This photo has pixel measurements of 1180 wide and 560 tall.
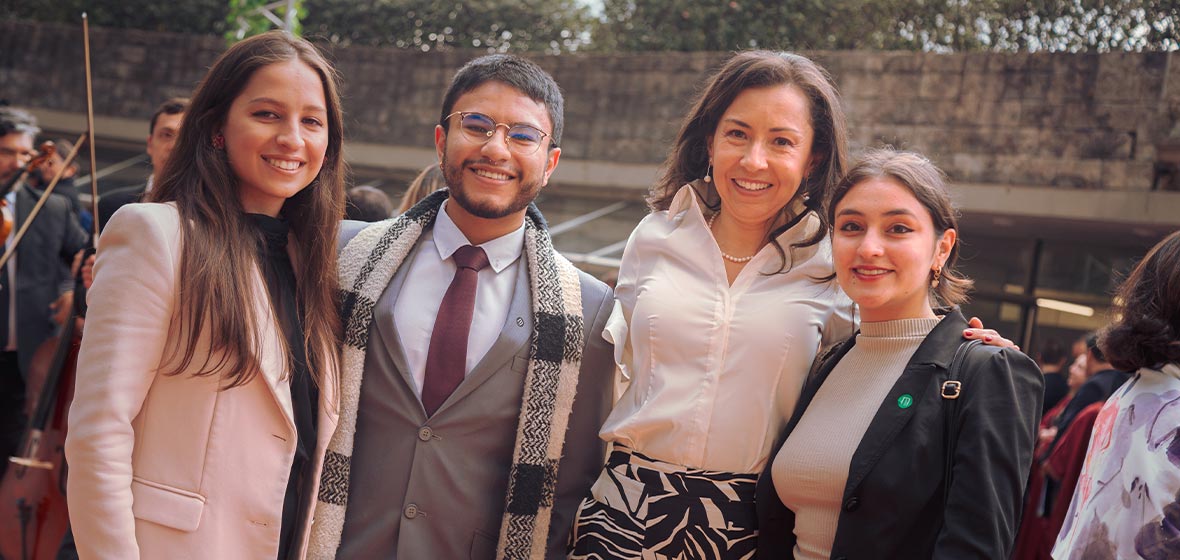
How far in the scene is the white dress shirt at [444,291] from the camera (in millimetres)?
2699

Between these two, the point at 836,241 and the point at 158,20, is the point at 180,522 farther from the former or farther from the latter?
the point at 158,20

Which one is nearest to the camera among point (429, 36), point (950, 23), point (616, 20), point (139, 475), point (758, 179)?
point (139, 475)

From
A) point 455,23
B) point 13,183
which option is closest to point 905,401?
point 13,183

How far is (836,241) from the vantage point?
2594 millimetres

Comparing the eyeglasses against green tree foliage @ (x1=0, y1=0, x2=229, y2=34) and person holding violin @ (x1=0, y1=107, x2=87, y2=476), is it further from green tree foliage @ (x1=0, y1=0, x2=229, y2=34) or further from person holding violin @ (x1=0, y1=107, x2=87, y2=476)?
green tree foliage @ (x1=0, y1=0, x2=229, y2=34)

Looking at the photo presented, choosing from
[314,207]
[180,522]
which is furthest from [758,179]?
[180,522]

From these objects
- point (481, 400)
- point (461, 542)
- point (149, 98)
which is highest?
point (149, 98)

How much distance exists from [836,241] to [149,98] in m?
9.96

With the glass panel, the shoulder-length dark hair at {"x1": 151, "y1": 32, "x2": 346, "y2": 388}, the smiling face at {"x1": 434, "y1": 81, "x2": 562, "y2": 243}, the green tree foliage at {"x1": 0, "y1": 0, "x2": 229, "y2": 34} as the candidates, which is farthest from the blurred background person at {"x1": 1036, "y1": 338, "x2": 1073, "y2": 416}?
the green tree foliage at {"x1": 0, "y1": 0, "x2": 229, "y2": 34}

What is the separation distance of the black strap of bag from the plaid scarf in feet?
3.24

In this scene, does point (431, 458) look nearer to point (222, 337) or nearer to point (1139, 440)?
point (222, 337)

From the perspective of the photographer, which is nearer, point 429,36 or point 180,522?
point 180,522

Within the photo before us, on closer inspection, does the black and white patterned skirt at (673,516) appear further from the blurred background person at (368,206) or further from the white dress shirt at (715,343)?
the blurred background person at (368,206)

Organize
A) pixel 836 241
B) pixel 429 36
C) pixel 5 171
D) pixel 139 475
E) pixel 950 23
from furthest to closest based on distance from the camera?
pixel 429 36
pixel 950 23
pixel 5 171
pixel 836 241
pixel 139 475
